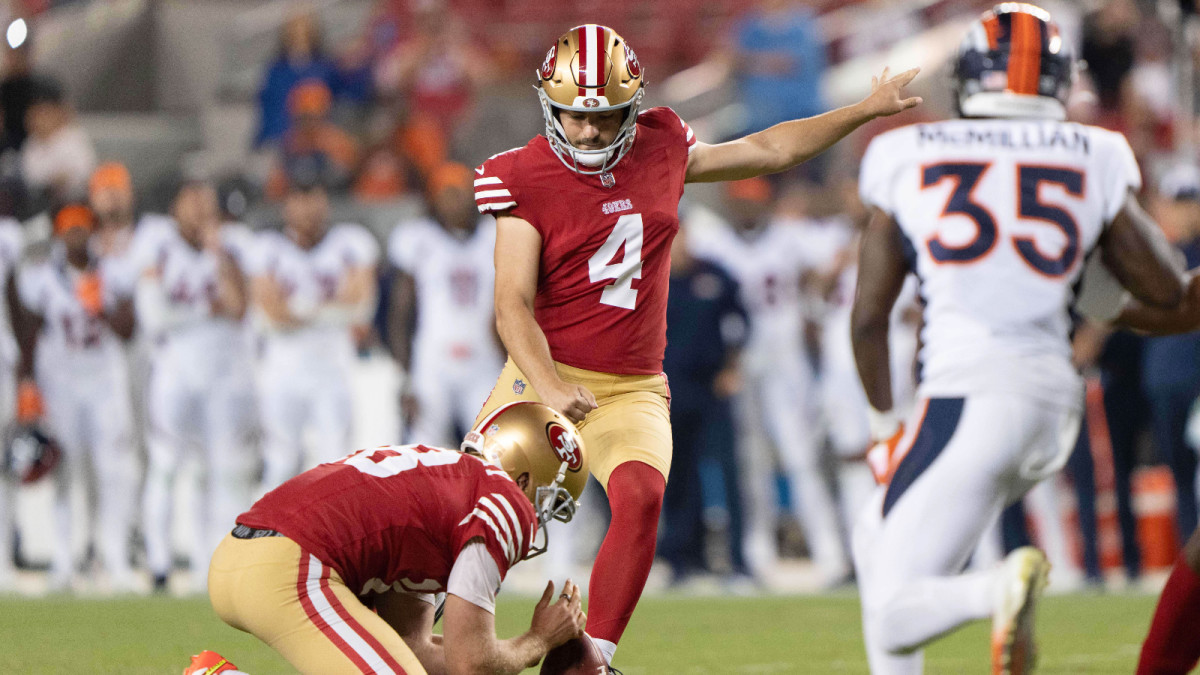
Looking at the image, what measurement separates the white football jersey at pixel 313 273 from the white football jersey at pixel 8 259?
1370mm

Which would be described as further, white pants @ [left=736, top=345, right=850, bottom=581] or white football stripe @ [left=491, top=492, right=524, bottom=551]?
white pants @ [left=736, top=345, right=850, bottom=581]

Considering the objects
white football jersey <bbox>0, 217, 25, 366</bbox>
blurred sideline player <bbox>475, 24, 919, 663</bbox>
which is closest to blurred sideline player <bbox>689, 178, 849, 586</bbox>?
white football jersey <bbox>0, 217, 25, 366</bbox>

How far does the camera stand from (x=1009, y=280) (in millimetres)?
3527

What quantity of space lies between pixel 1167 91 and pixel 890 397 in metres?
9.22

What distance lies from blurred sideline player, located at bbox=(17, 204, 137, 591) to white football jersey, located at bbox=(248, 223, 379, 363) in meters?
0.87

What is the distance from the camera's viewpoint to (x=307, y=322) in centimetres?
932

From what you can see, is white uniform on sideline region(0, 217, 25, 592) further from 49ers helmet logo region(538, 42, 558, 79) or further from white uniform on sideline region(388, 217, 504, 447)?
49ers helmet logo region(538, 42, 558, 79)

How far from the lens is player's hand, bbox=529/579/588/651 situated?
3.75 metres

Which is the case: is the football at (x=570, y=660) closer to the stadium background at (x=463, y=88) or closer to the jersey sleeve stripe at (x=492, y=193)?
the jersey sleeve stripe at (x=492, y=193)

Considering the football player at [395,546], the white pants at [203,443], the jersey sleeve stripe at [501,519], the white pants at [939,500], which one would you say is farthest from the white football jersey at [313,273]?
the white pants at [939,500]

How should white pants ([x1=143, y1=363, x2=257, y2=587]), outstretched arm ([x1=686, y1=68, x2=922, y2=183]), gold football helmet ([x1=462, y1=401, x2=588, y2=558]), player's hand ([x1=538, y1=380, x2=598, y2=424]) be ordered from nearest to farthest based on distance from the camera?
1. gold football helmet ([x1=462, y1=401, x2=588, y2=558])
2. player's hand ([x1=538, y1=380, x2=598, y2=424])
3. outstretched arm ([x1=686, y1=68, x2=922, y2=183])
4. white pants ([x1=143, y1=363, x2=257, y2=587])

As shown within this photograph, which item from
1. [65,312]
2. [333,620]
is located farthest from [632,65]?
[65,312]

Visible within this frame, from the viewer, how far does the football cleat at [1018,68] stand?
372 centimetres

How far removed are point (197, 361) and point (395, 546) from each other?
5813 millimetres
